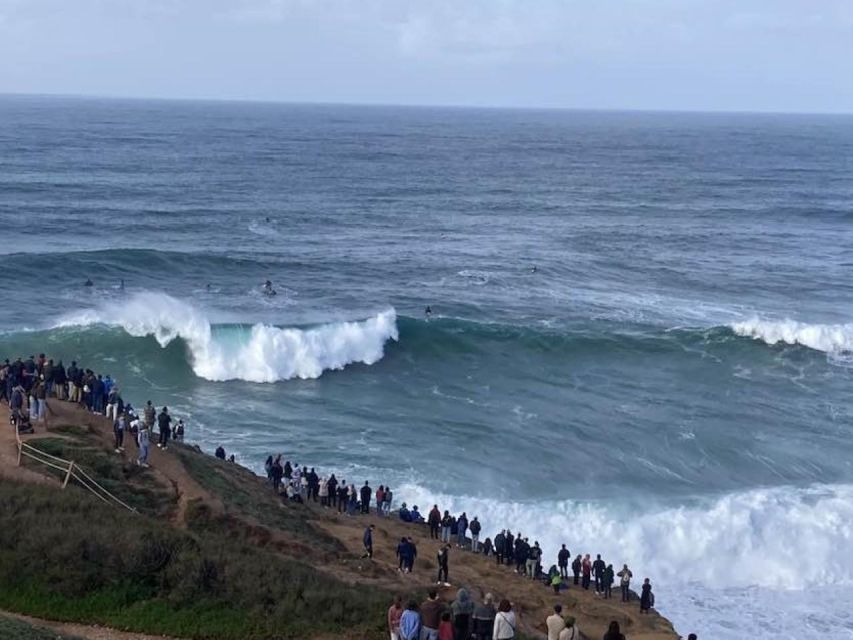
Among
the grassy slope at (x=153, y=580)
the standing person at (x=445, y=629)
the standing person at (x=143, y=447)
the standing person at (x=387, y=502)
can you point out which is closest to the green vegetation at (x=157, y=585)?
the grassy slope at (x=153, y=580)

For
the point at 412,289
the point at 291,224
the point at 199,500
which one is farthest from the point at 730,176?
the point at 199,500

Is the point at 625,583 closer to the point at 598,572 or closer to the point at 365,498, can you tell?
the point at 598,572

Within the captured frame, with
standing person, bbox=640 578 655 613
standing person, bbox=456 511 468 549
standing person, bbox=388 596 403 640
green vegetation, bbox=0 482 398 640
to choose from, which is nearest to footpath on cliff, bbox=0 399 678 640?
standing person, bbox=640 578 655 613

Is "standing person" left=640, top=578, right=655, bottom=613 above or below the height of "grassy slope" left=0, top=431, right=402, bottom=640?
below

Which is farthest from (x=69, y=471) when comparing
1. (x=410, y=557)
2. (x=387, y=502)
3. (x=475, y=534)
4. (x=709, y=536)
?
(x=709, y=536)

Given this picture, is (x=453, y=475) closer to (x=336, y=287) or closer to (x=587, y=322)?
(x=587, y=322)

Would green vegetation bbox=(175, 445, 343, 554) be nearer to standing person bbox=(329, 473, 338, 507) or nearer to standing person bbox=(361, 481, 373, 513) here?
standing person bbox=(329, 473, 338, 507)

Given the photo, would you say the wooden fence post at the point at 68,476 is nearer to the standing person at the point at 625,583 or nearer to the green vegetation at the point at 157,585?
the green vegetation at the point at 157,585
